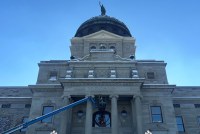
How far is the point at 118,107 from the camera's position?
3397 centimetres

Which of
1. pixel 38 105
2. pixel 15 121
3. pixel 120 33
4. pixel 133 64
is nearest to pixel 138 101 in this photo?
pixel 133 64

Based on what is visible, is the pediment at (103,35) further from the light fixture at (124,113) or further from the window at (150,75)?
the light fixture at (124,113)

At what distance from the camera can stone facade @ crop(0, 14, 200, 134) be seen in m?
32.0

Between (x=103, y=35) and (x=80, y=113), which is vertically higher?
(x=103, y=35)

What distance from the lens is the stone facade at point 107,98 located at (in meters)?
32.0

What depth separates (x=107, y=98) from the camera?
33531mm

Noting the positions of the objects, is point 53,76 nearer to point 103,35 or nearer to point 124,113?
point 124,113

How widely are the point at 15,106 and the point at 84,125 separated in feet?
35.9

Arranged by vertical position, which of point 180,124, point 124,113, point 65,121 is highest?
point 124,113

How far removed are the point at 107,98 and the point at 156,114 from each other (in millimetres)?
5985

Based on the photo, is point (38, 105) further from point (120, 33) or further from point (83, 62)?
point (120, 33)

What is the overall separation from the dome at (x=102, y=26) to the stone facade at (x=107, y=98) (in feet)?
42.4

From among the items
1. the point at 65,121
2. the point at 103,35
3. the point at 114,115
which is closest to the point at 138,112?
the point at 114,115

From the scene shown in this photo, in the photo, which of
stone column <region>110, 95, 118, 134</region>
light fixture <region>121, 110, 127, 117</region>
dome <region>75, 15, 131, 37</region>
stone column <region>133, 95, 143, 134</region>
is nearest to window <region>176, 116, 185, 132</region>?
stone column <region>133, 95, 143, 134</region>
